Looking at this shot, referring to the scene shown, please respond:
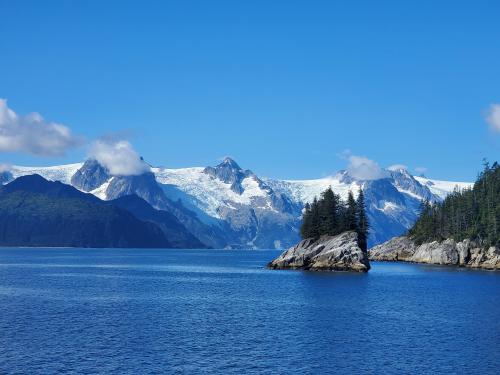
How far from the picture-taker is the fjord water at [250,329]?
2314 inches

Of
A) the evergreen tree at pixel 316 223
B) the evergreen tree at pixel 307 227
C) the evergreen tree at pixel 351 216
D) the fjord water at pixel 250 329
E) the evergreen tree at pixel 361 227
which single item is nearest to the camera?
the fjord water at pixel 250 329

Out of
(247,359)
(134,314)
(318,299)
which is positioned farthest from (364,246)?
(247,359)

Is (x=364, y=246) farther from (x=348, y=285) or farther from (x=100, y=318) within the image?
(x=100, y=318)

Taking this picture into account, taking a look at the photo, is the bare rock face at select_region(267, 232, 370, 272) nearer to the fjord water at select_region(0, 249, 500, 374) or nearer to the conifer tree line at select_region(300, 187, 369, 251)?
the conifer tree line at select_region(300, 187, 369, 251)

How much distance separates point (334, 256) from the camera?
572ft

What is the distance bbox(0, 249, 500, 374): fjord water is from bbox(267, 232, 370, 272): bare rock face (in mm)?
39407

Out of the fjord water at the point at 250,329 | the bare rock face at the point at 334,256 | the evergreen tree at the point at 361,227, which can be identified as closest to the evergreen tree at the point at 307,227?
the bare rock face at the point at 334,256

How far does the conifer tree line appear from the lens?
18600 centimetres

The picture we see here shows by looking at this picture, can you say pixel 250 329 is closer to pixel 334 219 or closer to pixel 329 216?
pixel 329 216

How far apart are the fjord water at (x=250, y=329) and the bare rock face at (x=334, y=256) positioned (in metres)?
39.4

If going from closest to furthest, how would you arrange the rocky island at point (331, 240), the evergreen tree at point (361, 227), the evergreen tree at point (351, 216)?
1. the rocky island at point (331, 240)
2. the evergreen tree at point (351, 216)
3. the evergreen tree at point (361, 227)

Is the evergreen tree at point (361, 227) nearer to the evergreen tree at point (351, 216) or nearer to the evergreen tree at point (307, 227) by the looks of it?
the evergreen tree at point (351, 216)

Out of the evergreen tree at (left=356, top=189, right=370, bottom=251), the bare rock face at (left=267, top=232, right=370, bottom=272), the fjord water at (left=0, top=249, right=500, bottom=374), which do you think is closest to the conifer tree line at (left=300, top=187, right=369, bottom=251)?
the evergreen tree at (left=356, top=189, right=370, bottom=251)

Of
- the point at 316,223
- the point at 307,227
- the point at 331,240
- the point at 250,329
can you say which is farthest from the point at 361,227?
the point at 250,329
